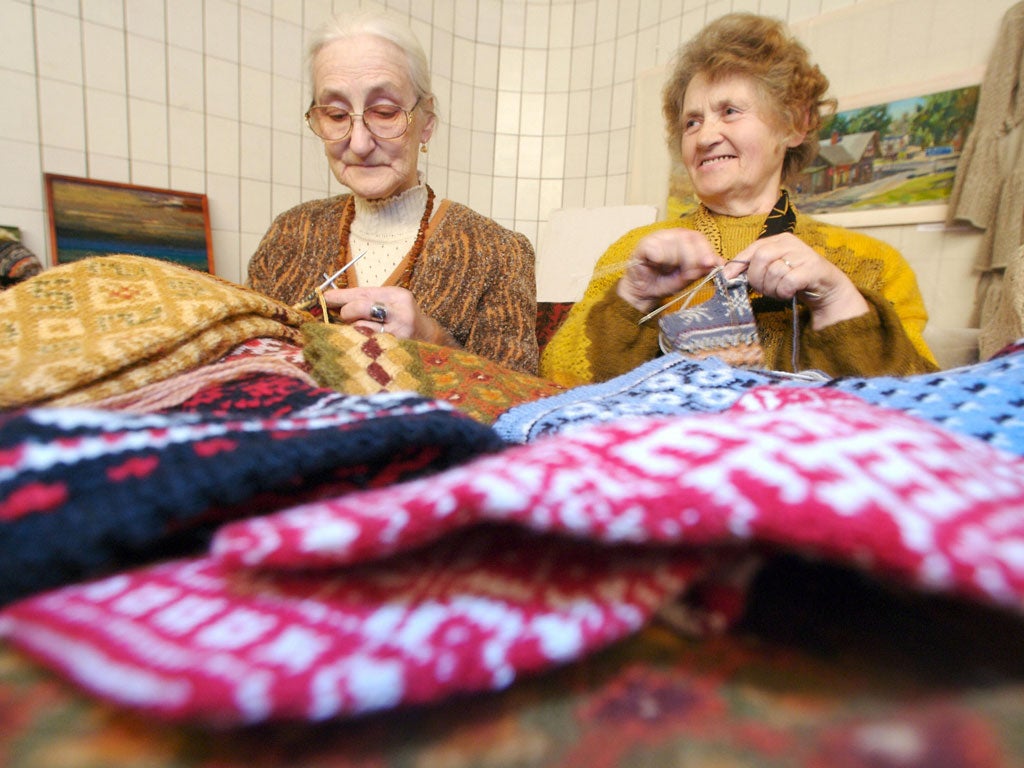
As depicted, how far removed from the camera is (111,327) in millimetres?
417

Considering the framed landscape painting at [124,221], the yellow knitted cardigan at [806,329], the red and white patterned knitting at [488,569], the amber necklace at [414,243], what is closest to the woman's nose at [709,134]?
the yellow knitted cardigan at [806,329]

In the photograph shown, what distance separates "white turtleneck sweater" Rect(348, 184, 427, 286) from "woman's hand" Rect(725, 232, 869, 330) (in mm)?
627

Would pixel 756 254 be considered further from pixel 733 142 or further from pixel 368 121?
pixel 368 121

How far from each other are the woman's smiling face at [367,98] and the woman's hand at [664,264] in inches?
→ 20.2

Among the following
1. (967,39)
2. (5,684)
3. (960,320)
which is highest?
(967,39)

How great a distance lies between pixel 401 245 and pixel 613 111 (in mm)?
1546

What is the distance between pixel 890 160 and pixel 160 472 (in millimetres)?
1962

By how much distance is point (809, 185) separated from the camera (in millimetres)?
1746

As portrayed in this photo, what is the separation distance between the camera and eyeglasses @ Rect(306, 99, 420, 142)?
981 mm

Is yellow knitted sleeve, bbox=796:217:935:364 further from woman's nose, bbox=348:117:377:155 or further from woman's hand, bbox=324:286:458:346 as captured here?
woman's nose, bbox=348:117:377:155

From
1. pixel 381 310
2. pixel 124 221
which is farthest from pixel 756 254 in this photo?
pixel 124 221

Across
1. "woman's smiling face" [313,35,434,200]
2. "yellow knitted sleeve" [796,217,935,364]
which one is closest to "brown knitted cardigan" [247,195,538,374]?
"woman's smiling face" [313,35,434,200]

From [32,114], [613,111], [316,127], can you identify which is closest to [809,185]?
[613,111]

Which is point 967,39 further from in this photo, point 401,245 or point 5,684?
point 5,684
